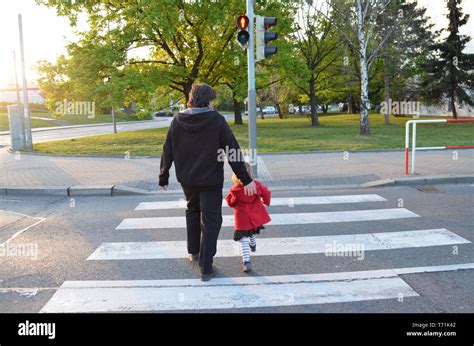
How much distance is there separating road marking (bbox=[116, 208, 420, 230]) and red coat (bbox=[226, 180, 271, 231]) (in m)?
1.73

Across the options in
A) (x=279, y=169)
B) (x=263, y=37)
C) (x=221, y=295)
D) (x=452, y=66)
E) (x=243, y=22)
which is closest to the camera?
(x=221, y=295)

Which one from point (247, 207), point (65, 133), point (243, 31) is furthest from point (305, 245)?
point (65, 133)

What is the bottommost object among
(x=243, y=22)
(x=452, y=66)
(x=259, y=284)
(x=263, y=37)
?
(x=259, y=284)

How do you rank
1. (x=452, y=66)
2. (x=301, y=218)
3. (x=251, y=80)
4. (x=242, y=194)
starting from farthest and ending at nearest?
(x=452, y=66) → (x=251, y=80) → (x=301, y=218) → (x=242, y=194)

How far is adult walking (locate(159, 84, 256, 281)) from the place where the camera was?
3.90m

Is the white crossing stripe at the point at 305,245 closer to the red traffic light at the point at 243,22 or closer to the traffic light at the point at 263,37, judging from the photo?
the traffic light at the point at 263,37

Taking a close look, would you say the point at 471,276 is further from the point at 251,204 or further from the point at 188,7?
the point at 188,7

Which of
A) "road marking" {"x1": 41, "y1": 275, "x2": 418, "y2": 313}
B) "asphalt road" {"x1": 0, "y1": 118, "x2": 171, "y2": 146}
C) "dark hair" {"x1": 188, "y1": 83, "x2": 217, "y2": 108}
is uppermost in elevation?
"dark hair" {"x1": 188, "y1": 83, "x2": 217, "y2": 108}

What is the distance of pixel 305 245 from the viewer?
16.6 ft

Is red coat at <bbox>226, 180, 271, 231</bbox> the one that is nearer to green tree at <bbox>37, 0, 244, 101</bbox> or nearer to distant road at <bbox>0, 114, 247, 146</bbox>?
green tree at <bbox>37, 0, 244, 101</bbox>

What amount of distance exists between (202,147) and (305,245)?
2.04 meters

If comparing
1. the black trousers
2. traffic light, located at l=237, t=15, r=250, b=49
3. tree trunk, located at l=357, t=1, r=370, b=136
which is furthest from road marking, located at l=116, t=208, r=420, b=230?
tree trunk, located at l=357, t=1, r=370, b=136

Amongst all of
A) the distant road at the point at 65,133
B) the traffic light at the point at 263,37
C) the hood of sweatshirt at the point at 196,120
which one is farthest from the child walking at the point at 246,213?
the distant road at the point at 65,133

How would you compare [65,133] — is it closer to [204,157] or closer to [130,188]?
[130,188]
